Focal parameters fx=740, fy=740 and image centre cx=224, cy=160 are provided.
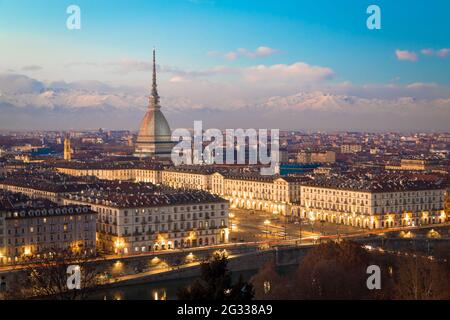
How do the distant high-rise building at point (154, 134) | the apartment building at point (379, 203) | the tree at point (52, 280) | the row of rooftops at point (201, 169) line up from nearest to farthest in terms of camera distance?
the tree at point (52, 280)
the apartment building at point (379, 203)
the row of rooftops at point (201, 169)
the distant high-rise building at point (154, 134)

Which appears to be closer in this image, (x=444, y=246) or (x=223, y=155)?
(x=444, y=246)

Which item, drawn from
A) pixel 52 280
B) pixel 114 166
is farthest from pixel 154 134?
pixel 52 280

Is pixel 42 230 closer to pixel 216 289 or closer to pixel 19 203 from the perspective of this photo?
pixel 19 203

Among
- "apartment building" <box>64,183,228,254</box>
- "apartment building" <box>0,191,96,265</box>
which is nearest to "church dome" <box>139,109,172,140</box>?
"apartment building" <box>64,183,228,254</box>

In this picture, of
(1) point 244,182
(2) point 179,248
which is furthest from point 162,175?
(2) point 179,248

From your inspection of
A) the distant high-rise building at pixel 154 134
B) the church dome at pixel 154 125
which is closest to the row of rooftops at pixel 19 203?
the distant high-rise building at pixel 154 134

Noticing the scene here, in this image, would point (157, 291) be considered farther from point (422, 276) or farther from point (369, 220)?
point (369, 220)

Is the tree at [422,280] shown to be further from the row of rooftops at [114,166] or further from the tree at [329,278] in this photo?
the row of rooftops at [114,166]
